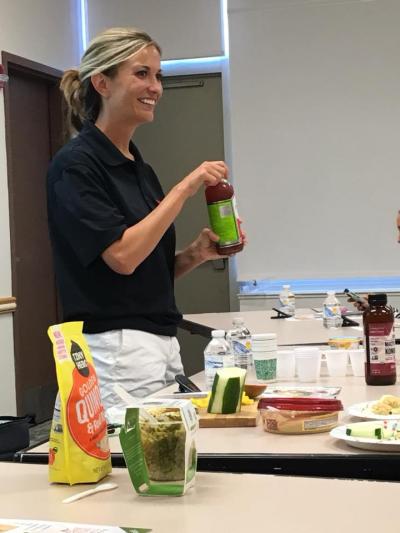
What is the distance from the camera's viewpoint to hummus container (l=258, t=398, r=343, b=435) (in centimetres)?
155

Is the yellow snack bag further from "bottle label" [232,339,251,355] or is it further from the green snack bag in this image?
"bottle label" [232,339,251,355]

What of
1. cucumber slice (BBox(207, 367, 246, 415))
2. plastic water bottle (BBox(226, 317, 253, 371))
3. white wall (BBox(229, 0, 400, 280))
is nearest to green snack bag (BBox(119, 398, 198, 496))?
cucumber slice (BBox(207, 367, 246, 415))

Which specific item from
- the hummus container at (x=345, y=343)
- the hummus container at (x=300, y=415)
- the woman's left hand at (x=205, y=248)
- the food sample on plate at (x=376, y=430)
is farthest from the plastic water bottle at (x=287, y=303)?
the food sample on plate at (x=376, y=430)

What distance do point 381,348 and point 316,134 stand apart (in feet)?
13.2

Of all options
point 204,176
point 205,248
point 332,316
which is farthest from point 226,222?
point 332,316

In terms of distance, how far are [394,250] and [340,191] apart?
56cm

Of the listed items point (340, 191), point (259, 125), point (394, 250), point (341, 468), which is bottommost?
point (341, 468)

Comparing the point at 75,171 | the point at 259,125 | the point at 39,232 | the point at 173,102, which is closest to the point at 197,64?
the point at 173,102

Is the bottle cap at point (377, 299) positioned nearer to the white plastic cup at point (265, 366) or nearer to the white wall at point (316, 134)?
the white plastic cup at point (265, 366)

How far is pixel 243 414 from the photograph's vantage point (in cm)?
170

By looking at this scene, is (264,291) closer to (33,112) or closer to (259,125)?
(259,125)

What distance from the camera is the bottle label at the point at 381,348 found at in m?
1.95

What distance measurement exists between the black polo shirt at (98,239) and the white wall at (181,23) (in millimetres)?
4169

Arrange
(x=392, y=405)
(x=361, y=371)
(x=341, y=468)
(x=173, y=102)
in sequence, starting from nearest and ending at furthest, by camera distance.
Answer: (x=341, y=468) → (x=392, y=405) → (x=361, y=371) → (x=173, y=102)
